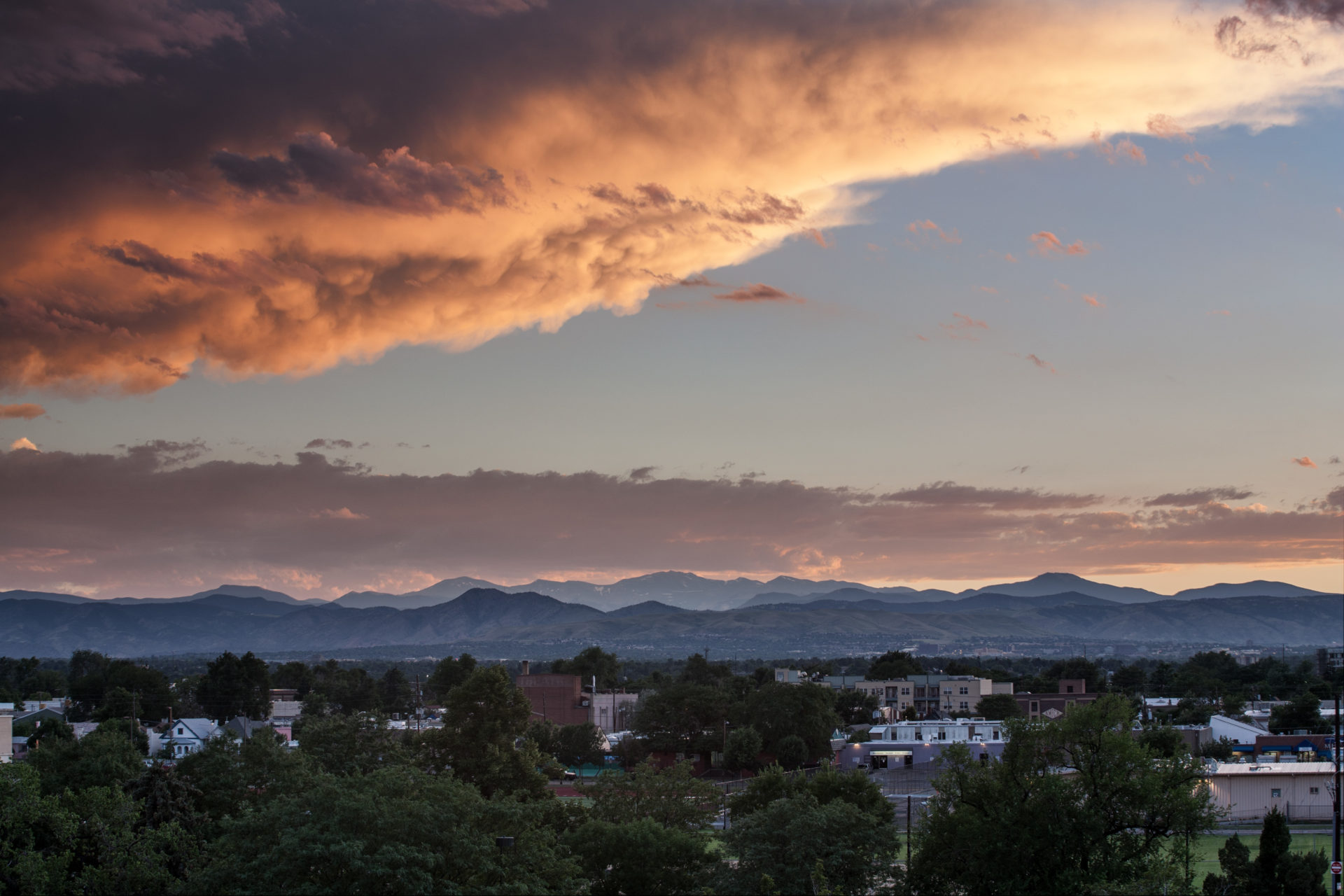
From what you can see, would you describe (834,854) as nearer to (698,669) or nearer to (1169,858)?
(1169,858)

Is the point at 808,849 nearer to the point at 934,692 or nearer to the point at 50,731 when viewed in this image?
the point at 50,731

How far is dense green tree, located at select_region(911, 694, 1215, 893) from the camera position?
34406mm

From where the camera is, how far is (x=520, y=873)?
111 ft

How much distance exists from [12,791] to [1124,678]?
162m

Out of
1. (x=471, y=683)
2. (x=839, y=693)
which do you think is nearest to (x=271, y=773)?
(x=471, y=683)

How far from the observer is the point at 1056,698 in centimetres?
13825

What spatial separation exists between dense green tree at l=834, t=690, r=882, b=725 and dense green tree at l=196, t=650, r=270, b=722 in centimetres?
6614

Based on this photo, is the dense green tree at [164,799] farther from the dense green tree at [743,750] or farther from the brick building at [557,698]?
the brick building at [557,698]

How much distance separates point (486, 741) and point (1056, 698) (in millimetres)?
99470

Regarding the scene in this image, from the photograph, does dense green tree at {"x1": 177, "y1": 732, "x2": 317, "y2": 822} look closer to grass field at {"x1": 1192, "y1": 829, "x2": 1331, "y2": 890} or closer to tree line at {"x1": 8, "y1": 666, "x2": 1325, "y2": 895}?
tree line at {"x1": 8, "y1": 666, "x2": 1325, "y2": 895}

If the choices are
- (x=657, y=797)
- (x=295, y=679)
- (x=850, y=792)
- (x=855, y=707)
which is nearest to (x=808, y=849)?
(x=657, y=797)

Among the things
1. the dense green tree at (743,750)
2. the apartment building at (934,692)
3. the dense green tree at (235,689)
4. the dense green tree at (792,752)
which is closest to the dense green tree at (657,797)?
the dense green tree at (743,750)

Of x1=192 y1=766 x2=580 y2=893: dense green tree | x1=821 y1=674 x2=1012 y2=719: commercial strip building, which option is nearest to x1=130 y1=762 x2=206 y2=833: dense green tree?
x1=192 y1=766 x2=580 y2=893: dense green tree

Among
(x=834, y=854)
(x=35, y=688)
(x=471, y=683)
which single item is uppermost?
(x=471, y=683)
